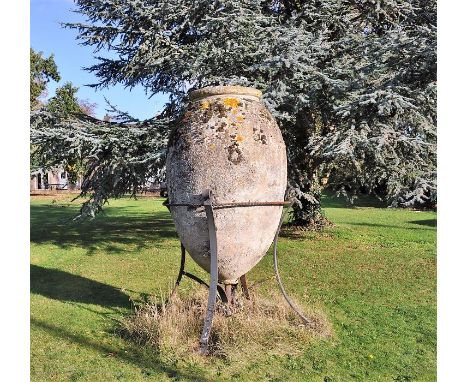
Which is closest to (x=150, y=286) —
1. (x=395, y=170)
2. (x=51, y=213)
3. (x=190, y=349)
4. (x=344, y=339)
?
(x=190, y=349)

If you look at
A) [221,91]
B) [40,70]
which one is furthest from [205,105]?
[40,70]

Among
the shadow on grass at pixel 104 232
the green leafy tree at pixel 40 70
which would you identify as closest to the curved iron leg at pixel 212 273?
the shadow on grass at pixel 104 232

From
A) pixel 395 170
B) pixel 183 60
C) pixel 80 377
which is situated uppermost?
pixel 183 60

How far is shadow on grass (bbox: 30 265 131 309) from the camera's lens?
5918mm

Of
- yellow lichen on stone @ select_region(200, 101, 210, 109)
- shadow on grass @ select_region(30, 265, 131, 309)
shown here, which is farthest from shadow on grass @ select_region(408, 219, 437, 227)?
yellow lichen on stone @ select_region(200, 101, 210, 109)

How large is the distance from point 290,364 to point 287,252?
5.24 m

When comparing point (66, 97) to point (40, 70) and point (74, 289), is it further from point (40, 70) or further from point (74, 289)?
point (74, 289)

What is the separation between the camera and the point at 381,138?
24.7 feet

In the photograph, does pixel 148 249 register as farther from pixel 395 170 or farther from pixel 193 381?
pixel 193 381

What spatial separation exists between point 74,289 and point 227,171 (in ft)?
11.7

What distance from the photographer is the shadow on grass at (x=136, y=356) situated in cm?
372

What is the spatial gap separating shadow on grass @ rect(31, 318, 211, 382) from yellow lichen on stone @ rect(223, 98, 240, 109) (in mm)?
2352

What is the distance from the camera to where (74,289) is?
21.4 feet

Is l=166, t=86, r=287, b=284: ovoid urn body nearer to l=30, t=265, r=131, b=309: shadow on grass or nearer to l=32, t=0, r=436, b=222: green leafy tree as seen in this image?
l=30, t=265, r=131, b=309: shadow on grass
